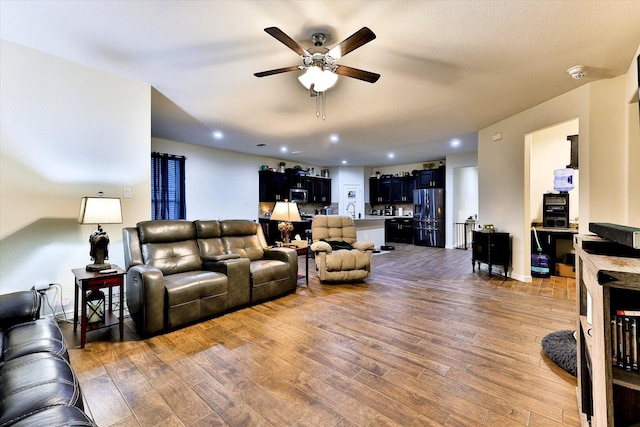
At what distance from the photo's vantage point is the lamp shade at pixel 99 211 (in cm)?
245

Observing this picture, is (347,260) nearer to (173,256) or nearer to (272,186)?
(173,256)

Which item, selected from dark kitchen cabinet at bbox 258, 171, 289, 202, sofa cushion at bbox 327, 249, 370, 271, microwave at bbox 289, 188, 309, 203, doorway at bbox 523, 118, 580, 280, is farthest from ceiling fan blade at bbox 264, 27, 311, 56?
microwave at bbox 289, 188, 309, 203

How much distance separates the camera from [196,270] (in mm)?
3248

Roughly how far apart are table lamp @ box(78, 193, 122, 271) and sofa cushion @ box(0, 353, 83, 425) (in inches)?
56.5

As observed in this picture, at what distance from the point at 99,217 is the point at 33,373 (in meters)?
1.67

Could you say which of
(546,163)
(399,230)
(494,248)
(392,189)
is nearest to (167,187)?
(494,248)

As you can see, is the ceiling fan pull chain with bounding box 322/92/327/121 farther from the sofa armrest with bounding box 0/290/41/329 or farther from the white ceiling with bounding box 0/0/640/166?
the sofa armrest with bounding box 0/290/41/329

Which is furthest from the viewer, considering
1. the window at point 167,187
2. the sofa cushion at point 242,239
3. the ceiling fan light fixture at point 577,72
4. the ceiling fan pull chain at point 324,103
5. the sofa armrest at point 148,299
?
the window at point 167,187

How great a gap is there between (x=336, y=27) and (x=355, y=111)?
6.45ft

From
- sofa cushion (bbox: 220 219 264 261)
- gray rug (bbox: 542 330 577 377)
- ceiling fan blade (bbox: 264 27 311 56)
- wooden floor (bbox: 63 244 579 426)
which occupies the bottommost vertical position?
wooden floor (bbox: 63 244 579 426)

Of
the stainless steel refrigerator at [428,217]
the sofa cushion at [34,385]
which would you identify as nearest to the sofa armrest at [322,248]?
the sofa cushion at [34,385]

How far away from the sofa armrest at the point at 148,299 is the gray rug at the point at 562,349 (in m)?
3.22

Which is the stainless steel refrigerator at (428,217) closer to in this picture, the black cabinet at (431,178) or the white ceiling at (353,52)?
the black cabinet at (431,178)

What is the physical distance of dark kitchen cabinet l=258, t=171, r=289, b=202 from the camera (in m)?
7.62
